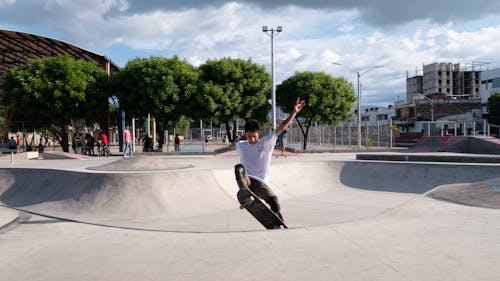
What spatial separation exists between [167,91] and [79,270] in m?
23.4

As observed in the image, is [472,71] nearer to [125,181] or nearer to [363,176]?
[363,176]

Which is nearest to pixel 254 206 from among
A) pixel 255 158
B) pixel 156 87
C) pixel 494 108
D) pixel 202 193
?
pixel 255 158

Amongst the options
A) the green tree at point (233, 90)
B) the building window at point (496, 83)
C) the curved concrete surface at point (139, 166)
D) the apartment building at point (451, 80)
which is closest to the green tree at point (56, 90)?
the green tree at point (233, 90)

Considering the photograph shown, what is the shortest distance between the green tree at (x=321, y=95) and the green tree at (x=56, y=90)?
1384 cm

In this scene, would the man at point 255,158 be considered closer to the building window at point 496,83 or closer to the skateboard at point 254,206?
the skateboard at point 254,206

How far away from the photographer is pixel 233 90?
30.0 meters

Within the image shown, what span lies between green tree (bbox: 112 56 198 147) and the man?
73.6 feet

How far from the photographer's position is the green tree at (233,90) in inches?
1133

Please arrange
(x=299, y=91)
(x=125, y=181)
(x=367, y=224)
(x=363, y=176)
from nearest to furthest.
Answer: (x=367, y=224)
(x=125, y=181)
(x=363, y=176)
(x=299, y=91)

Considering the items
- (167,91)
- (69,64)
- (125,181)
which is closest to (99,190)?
(125,181)

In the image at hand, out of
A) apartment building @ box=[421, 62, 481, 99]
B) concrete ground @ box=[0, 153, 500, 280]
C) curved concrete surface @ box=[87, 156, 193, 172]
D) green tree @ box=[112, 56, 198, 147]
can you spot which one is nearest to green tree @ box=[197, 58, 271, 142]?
green tree @ box=[112, 56, 198, 147]

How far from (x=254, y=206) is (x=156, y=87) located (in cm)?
2292

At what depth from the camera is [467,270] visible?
4.00 m

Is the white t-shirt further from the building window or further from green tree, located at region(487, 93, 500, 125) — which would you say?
the building window
